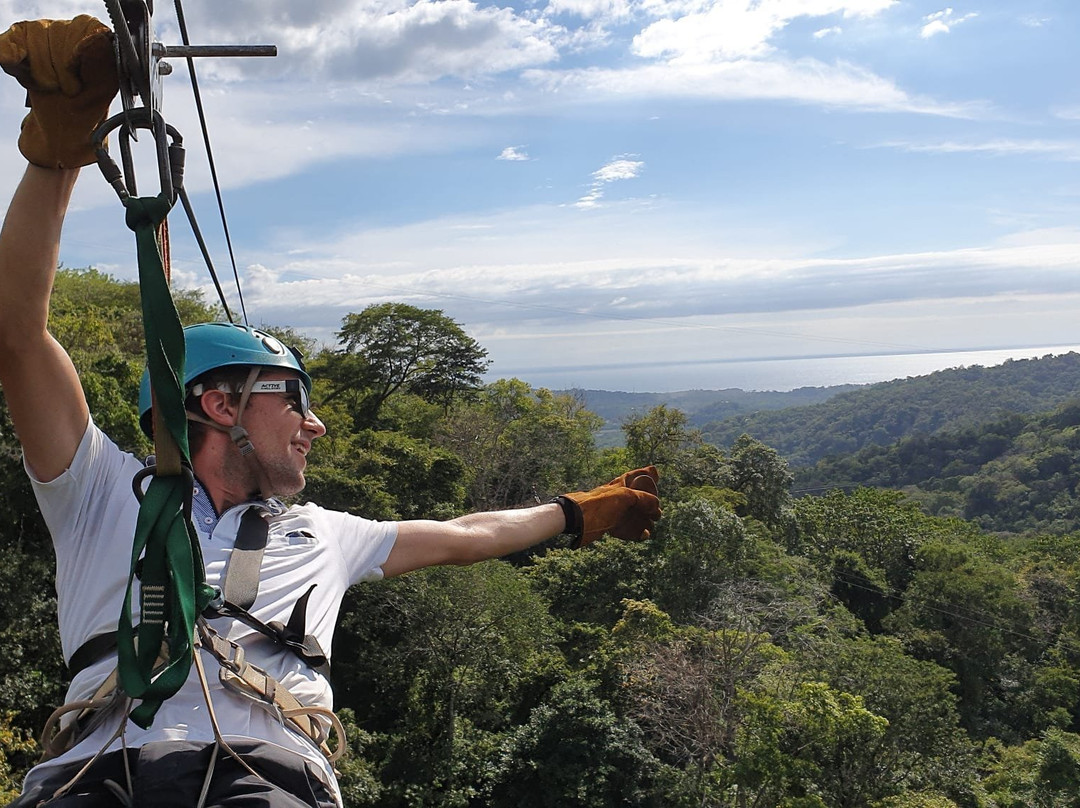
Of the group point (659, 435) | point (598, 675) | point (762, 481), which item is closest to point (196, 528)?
point (598, 675)

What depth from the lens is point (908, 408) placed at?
511 feet

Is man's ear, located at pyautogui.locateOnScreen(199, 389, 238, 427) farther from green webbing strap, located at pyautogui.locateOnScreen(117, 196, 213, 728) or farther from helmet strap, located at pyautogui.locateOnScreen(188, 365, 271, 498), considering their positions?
green webbing strap, located at pyautogui.locateOnScreen(117, 196, 213, 728)

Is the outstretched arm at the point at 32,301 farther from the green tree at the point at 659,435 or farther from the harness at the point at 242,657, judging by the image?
the green tree at the point at 659,435

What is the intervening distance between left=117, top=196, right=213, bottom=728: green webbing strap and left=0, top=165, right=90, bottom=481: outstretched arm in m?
0.31

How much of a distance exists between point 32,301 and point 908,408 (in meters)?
170

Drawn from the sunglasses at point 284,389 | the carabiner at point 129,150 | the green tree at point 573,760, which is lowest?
the green tree at point 573,760

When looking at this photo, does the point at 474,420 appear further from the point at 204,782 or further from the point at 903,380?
the point at 903,380

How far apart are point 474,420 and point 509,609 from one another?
1310 cm

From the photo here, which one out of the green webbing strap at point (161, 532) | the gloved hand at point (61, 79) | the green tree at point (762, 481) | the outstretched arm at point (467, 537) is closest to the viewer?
the green webbing strap at point (161, 532)

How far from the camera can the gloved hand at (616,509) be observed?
301 cm

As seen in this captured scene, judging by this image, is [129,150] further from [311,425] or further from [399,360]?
[399,360]

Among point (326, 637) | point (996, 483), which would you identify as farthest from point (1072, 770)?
point (996, 483)

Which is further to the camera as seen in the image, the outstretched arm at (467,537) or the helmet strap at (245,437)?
the outstretched arm at (467,537)

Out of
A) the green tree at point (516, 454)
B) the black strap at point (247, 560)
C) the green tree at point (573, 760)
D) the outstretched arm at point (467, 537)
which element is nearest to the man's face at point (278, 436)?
the black strap at point (247, 560)
